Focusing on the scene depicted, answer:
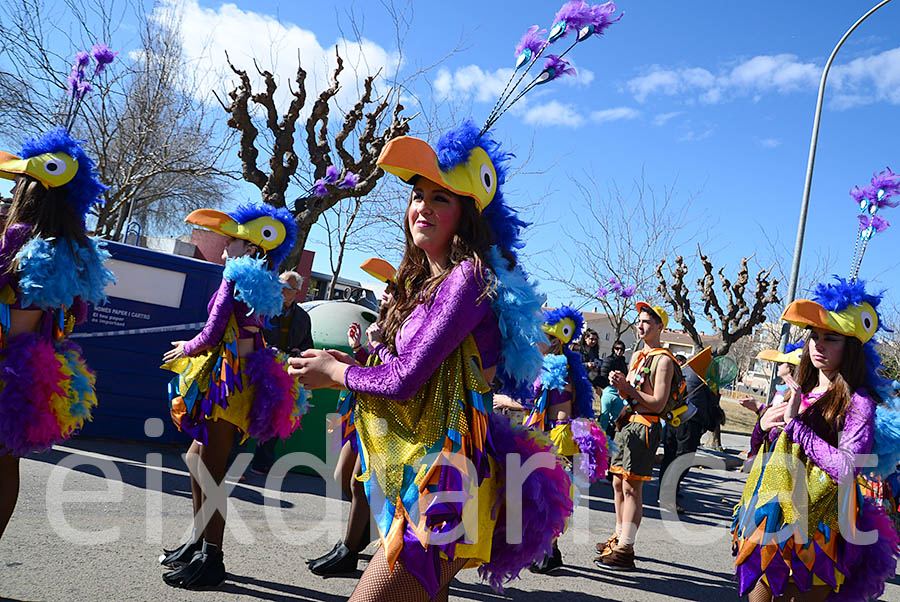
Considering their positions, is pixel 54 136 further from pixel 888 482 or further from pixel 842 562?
pixel 888 482

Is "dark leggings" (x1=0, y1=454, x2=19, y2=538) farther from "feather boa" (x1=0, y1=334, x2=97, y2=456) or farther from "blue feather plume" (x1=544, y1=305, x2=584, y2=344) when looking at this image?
"blue feather plume" (x1=544, y1=305, x2=584, y2=344)

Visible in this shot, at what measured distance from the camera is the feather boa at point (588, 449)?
515cm

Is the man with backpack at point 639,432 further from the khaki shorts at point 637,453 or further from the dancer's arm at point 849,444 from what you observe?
the dancer's arm at point 849,444

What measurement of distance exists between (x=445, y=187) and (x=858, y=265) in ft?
14.0

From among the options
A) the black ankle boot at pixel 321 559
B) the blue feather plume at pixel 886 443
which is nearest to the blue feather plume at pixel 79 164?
the black ankle boot at pixel 321 559

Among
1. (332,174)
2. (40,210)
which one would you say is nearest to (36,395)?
(40,210)

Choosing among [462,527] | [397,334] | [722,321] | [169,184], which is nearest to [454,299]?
[397,334]

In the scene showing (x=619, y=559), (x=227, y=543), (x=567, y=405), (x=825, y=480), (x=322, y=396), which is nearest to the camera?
(x=825, y=480)

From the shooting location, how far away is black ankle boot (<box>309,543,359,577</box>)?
3.91 metres

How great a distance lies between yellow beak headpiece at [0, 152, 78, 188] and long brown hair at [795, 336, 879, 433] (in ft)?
11.8

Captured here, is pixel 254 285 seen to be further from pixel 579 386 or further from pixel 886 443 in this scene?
pixel 886 443

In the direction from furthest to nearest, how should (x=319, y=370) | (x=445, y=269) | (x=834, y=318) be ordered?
1. (x=834, y=318)
2. (x=445, y=269)
3. (x=319, y=370)

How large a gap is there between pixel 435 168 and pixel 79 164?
2084 mm

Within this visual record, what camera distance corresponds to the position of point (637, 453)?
16.0 feet
